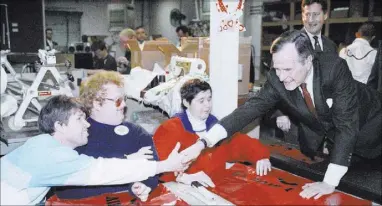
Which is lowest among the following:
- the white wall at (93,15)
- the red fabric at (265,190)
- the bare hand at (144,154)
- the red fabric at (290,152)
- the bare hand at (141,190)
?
the red fabric at (290,152)

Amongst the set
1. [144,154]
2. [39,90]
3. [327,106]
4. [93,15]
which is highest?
[93,15]

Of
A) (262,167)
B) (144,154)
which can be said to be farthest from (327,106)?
(144,154)

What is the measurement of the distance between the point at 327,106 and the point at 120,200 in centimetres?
110

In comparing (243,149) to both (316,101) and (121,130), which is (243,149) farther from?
(121,130)

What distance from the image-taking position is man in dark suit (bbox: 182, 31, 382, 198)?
1.73 m

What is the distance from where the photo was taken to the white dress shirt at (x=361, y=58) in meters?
3.96

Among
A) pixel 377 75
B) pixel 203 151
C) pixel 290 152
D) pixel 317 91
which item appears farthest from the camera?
pixel 377 75

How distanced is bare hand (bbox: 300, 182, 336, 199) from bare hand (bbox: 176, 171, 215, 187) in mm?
435

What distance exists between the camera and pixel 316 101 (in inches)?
73.8

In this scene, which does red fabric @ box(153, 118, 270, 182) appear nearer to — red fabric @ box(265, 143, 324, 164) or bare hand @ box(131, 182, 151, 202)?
bare hand @ box(131, 182, 151, 202)

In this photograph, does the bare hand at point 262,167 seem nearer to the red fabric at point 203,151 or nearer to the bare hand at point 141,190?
the red fabric at point 203,151

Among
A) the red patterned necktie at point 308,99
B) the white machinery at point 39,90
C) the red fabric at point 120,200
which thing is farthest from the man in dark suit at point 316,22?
the white machinery at point 39,90

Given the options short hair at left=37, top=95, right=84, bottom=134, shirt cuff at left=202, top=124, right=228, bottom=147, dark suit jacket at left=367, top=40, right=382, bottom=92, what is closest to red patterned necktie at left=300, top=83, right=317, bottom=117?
shirt cuff at left=202, top=124, right=228, bottom=147

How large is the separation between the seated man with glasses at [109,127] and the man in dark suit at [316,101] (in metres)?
0.28
